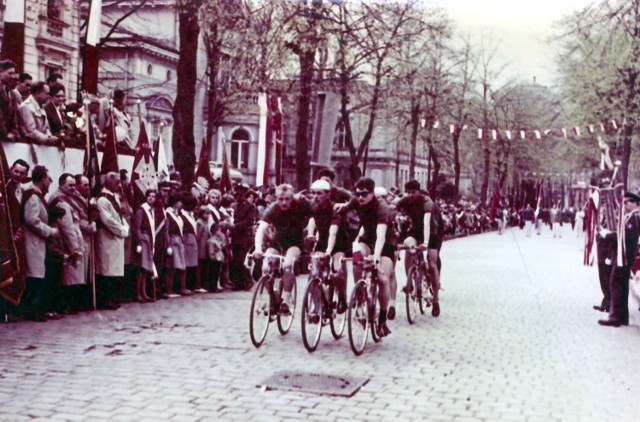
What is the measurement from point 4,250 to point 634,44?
2436cm

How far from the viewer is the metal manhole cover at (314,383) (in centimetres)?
816

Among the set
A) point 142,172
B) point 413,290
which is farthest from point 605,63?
point 142,172

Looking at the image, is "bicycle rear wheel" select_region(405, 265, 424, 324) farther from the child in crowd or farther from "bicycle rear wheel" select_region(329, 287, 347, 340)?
the child in crowd

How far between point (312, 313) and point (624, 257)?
5091mm

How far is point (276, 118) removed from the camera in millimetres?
19641

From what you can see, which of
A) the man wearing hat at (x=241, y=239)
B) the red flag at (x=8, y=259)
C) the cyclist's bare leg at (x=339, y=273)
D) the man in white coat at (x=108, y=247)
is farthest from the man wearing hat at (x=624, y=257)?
the red flag at (x=8, y=259)

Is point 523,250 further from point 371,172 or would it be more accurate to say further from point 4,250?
point 371,172

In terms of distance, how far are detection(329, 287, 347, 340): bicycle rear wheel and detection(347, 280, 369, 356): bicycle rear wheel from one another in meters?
0.38

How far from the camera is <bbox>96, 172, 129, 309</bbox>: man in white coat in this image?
1351 cm

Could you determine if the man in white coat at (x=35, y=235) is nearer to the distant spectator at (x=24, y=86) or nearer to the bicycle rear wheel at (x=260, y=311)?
the distant spectator at (x=24, y=86)

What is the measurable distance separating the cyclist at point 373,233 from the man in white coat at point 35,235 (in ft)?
12.5

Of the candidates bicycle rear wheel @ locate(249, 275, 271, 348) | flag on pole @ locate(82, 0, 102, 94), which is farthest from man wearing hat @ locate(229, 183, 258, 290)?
bicycle rear wheel @ locate(249, 275, 271, 348)

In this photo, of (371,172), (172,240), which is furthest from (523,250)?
(371,172)

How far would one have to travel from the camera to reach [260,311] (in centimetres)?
1064
